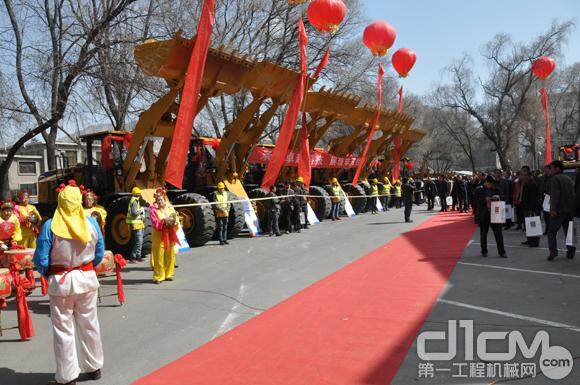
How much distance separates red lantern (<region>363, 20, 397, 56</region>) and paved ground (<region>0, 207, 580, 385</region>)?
6.41 meters

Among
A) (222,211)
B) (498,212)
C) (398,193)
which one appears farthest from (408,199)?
(498,212)

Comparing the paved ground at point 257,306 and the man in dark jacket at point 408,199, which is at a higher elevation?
the man in dark jacket at point 408,199

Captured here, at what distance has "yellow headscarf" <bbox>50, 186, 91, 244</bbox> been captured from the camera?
432cm

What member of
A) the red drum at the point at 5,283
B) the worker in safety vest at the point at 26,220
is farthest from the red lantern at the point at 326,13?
the red drum at the point at 5,283

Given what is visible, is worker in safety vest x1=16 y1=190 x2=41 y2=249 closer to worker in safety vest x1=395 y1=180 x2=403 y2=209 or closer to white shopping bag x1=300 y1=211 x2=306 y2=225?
white shopping bag x1=300 y1=211 x2=306 y2=225

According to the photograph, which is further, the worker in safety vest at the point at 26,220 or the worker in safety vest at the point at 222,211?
the worker in safety vest at the point at 222,211

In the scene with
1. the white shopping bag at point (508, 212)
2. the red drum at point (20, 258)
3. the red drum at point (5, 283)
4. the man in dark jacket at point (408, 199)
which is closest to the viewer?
the red drum at point (5, 283)

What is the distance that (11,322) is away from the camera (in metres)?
6.46

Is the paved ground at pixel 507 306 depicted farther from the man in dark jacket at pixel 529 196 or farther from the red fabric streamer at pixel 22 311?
the red fabric streamer at pixel 22 311

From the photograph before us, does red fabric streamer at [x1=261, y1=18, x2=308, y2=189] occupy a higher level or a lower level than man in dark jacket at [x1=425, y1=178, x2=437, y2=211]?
higher

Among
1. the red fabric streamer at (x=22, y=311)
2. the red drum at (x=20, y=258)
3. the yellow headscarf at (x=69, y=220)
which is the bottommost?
the red fabric streamer at (x=22, y=311)

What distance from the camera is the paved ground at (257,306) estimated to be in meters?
4.70

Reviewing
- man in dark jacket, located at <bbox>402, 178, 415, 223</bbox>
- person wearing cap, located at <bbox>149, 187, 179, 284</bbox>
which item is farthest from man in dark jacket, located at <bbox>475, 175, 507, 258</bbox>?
man in dark jacket, located at <bbox>402, 178, 415, 223</bbox>

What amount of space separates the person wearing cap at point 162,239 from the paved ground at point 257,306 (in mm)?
288
